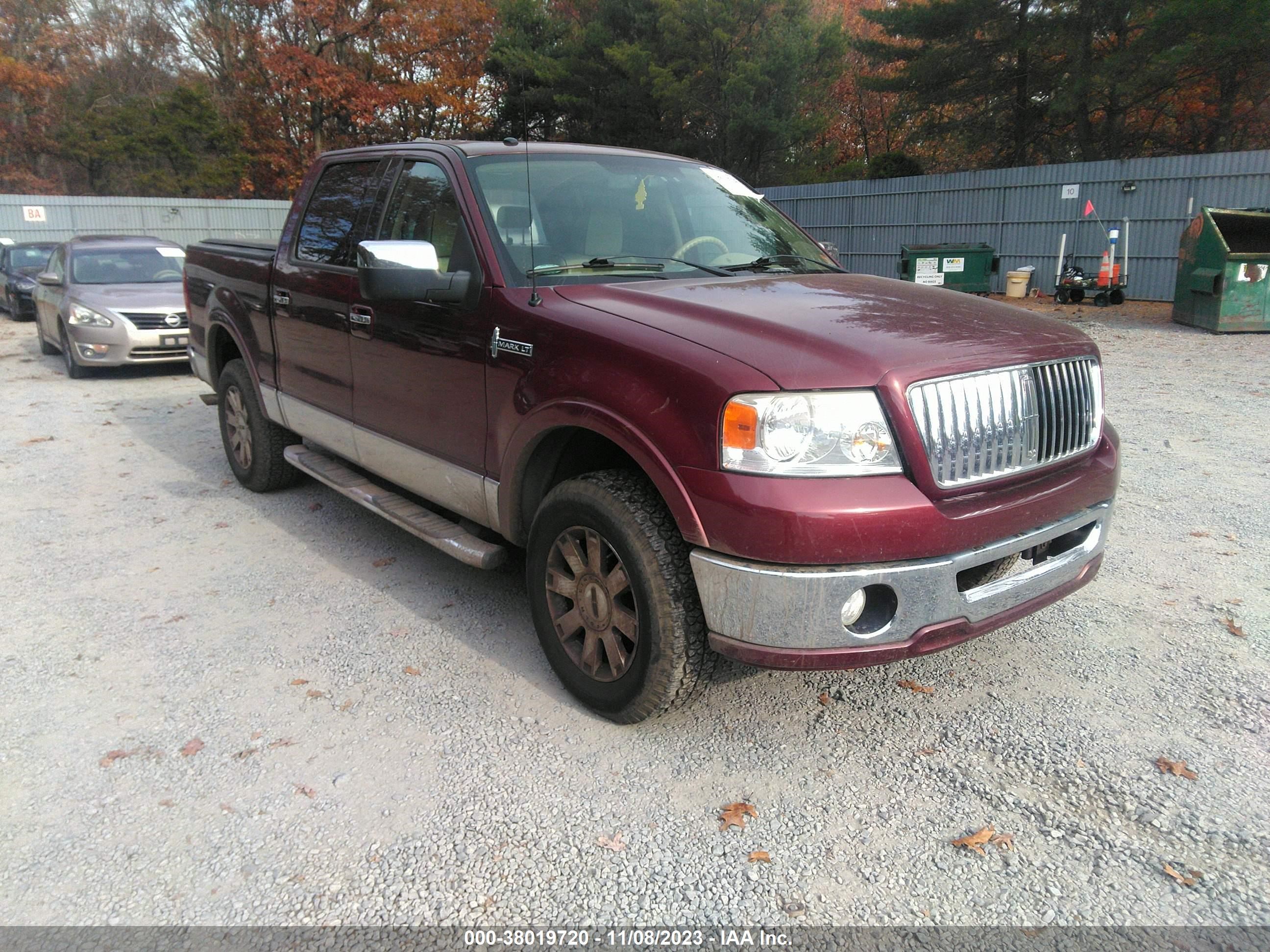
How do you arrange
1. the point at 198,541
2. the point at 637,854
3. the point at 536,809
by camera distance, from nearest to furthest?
1. the point at 637,854
2. the point at 536,809
3. the point at 198,541

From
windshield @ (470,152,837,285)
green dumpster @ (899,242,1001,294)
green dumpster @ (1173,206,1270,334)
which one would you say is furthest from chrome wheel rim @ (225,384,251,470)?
green dumpster @ (899,242,1001,294)

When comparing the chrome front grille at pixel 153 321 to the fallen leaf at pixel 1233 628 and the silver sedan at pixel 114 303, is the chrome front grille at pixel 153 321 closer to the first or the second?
the silver sedan at pixel 114 303

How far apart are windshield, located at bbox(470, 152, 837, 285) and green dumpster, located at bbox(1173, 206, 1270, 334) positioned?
11.1 m

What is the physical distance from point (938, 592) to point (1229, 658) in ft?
5.90

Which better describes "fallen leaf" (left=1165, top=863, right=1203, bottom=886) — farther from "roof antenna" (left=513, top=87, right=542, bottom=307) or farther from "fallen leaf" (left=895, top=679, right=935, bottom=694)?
"roof antenna" (left=513, top=87, right=542, bottom=307)

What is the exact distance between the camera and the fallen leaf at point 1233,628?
393cm

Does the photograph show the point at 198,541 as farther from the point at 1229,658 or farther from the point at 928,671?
the point at 1229,658

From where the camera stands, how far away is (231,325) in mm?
5977

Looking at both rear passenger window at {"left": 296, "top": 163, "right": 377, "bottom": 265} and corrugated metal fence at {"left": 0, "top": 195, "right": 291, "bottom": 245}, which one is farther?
corrugated metal fence at {"left": 0, "top": 195, "right": 291, "bottom": 245}

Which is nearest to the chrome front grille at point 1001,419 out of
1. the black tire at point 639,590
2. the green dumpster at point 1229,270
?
the black tire at point 639,590

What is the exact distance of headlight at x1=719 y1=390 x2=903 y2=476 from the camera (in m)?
2.71

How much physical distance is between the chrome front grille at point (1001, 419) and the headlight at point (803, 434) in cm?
16

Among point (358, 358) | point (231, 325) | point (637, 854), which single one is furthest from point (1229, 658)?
point (231, 325)

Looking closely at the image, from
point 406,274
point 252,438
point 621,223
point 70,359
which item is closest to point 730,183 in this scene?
point 621,223
